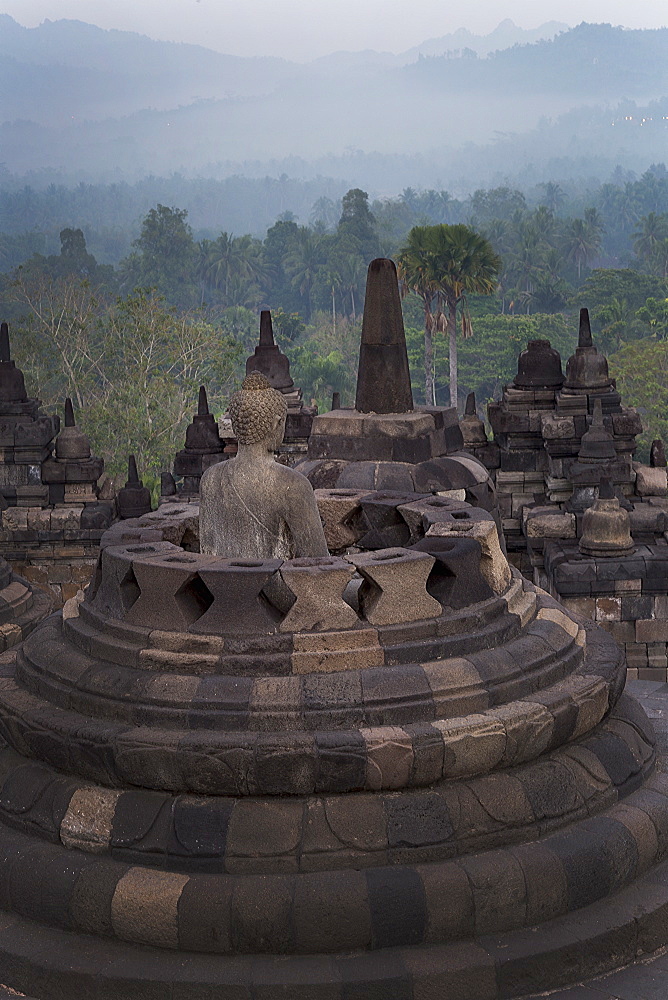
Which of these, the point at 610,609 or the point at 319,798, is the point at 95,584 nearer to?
the point at 319,798

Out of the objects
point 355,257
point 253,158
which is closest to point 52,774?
point 355,257

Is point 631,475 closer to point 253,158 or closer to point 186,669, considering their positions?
point 186,669

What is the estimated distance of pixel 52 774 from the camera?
218 inches

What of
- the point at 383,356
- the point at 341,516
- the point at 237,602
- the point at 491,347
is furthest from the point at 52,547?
the point at 491,347

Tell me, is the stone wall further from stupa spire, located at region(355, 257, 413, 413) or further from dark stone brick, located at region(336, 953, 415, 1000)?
dark stone brick, located at region(336, 953, 415, 1000)

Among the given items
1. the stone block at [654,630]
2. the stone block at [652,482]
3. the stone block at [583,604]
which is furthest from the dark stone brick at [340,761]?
the stone block at [652,482]

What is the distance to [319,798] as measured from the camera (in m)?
5.14

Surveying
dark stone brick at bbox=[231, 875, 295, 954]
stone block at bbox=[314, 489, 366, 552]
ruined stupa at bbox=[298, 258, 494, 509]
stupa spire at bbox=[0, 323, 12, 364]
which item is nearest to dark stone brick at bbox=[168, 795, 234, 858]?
dark stone brick at bbox=[231, 875, 295, 954]

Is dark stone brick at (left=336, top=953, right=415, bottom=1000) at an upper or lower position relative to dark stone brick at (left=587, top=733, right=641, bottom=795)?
lower

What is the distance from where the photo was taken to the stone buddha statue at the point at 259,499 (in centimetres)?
618

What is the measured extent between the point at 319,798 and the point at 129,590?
1461 mm

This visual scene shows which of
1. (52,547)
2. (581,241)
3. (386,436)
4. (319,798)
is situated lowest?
(52,547)

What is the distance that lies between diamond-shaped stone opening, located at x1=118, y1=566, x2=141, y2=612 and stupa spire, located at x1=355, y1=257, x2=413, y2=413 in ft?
18.1

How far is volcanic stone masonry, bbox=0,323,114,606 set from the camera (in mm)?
17922
